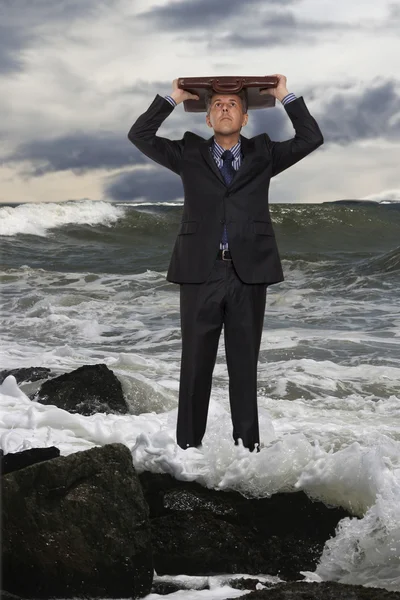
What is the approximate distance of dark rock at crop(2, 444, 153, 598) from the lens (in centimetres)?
367

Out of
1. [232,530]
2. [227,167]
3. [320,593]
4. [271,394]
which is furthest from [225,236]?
[271,394]

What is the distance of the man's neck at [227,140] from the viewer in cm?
438

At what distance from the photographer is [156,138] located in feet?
14.4

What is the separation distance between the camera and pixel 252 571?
154 inches

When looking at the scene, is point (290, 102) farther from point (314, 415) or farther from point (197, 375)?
point (314, 415)

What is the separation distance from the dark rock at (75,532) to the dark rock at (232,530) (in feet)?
0.77

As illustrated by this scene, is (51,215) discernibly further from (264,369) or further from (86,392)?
(86,392)

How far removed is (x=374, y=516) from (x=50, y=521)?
133cm

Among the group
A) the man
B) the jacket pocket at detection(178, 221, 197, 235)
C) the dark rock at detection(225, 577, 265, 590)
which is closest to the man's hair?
the man

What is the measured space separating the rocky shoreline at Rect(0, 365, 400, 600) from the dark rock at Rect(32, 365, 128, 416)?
1896mm

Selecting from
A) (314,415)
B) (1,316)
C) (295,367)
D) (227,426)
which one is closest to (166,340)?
(295,367)

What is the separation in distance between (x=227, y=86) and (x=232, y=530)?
75.3 inches

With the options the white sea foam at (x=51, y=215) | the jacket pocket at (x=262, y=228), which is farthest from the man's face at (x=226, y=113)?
the white sea foam at (x=51, y=215)

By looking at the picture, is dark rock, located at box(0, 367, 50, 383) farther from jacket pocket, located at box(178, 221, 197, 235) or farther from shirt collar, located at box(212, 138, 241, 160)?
shirt collar, located at box(212, 138, 241, 160)
